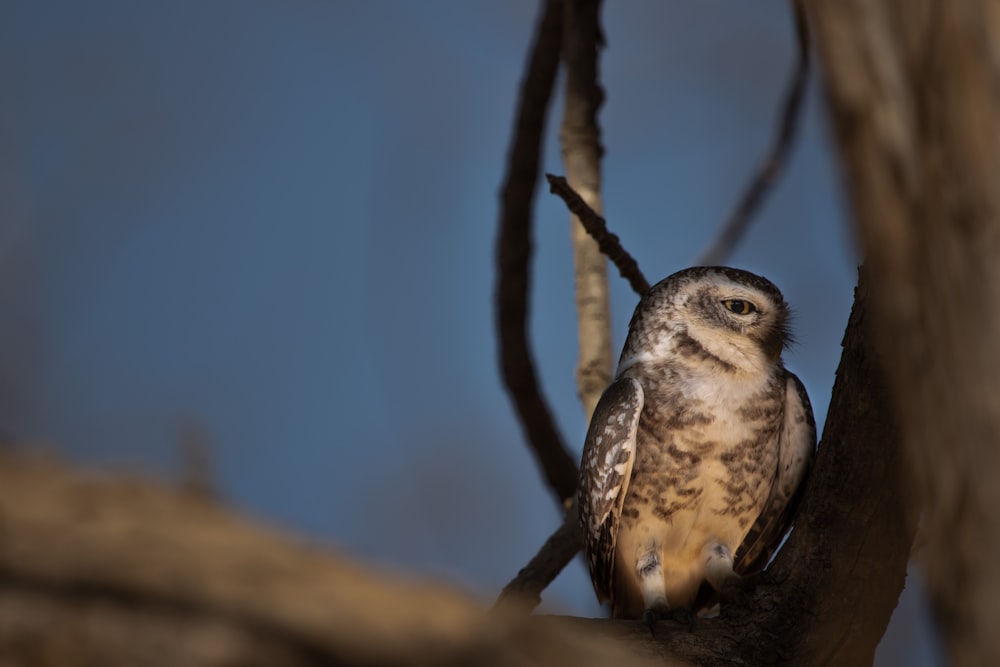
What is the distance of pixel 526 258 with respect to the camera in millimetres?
5379

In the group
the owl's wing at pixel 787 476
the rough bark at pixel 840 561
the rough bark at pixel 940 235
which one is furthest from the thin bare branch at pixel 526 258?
the rough bark at pixel 940 235

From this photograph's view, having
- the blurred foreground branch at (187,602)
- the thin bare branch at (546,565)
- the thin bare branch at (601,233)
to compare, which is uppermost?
the thin bare branch at (601,233)

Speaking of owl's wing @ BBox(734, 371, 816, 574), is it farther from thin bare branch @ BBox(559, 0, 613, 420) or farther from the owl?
thin bare branch @ BBox(559, 0, 613, 420)

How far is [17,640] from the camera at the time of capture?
155 centimetres

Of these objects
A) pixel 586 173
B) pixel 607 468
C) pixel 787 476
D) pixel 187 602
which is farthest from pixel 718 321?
pixel 187 602

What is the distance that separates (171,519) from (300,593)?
23 centimetres

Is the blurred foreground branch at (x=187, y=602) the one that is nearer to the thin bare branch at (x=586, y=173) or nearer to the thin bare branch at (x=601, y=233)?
the thin bare branch at (x=601, y=233)

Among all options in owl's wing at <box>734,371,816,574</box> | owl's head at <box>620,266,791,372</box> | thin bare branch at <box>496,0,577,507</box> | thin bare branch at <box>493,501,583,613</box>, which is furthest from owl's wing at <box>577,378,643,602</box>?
thin bare branch at <box>496,0,577,507</box>

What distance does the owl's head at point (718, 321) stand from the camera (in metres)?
4.37

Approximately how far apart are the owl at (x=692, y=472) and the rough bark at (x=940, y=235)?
7.99 feet

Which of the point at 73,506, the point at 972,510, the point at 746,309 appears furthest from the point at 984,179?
the point at 746,309

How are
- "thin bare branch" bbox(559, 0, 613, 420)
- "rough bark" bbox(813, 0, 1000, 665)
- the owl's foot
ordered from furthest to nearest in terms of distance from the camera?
"thin bare branch" bbox(559, 0, 613, 420) → the owl's foot → "rough bark" bbox(813, 0, 1000, 665)

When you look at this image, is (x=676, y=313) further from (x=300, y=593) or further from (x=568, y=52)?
(x=300, y=593)

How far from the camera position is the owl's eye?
14.5 ft
